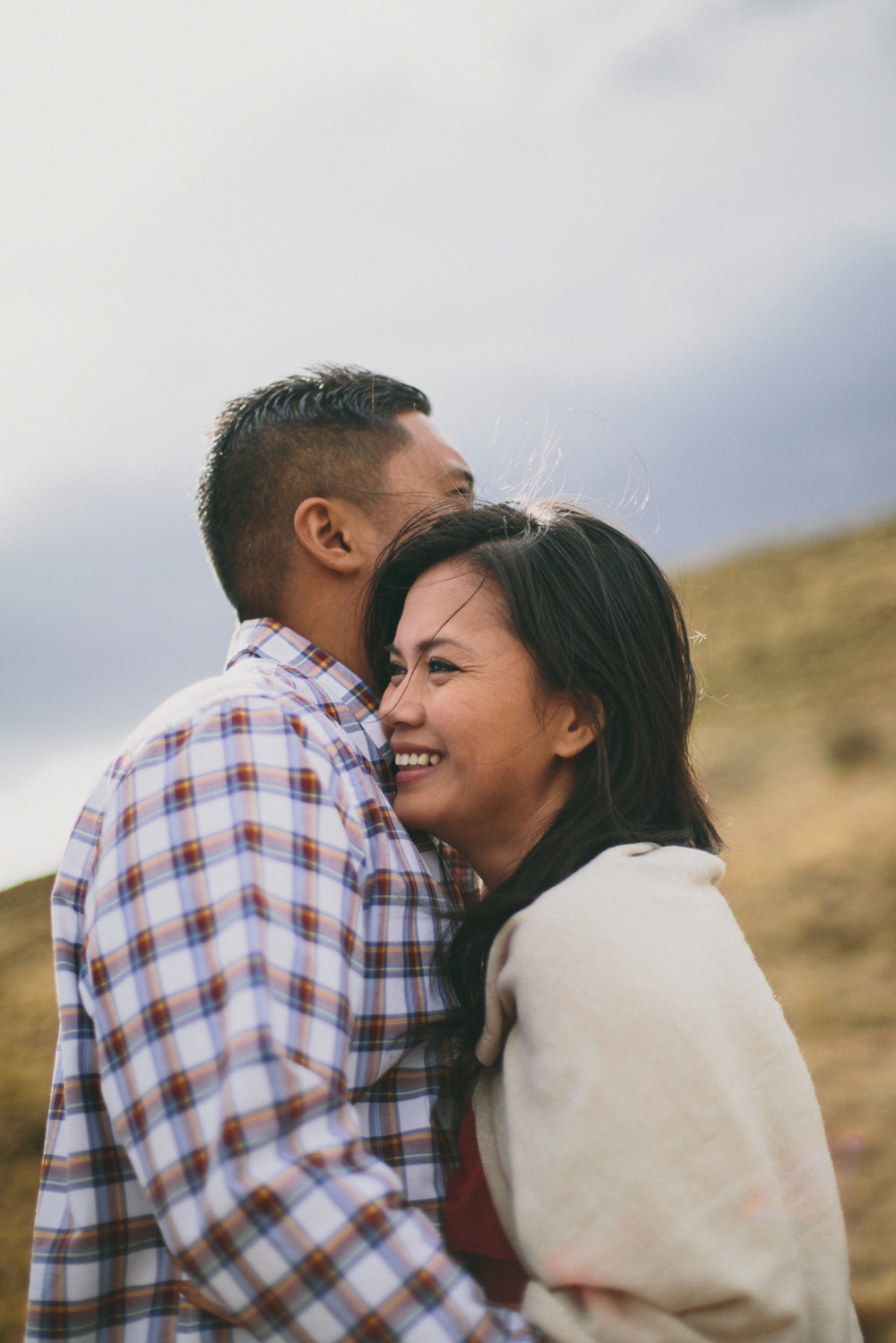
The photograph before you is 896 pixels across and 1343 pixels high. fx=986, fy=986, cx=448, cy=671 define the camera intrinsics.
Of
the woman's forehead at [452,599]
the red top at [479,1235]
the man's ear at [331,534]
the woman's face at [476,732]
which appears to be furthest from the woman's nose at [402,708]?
the red top at [479,1235]

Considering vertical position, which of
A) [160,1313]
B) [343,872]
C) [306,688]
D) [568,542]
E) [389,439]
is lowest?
[160,1313]

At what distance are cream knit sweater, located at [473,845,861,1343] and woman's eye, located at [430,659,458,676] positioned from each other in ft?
1.55

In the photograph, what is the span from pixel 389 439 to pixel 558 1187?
153 centimetres

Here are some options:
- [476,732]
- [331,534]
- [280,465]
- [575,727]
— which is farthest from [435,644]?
[280,465]

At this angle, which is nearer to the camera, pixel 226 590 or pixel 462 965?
pixel 462 965

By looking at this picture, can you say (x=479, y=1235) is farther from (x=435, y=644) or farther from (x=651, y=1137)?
(x=435, y=644)

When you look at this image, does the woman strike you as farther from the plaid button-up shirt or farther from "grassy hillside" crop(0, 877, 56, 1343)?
"grassy hillside" crop(0, 877, 56, 1343)

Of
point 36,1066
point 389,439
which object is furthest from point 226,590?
point 36,1066

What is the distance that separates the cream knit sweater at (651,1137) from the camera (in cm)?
118

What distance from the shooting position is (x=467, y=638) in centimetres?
170

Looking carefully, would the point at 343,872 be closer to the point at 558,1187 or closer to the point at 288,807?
the point at 288,807

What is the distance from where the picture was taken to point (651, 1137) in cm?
120

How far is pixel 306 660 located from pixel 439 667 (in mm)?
301

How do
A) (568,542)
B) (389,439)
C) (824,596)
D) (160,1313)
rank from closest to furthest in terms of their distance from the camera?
(160,1313)
(568,542)
(389,439)
(824,596)
